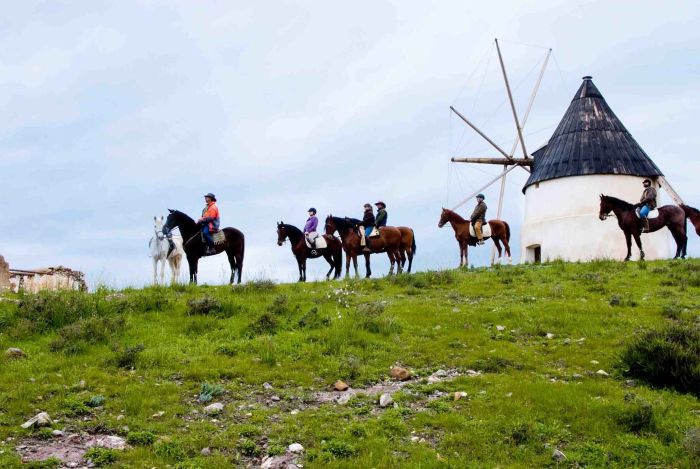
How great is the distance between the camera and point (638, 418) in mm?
11383

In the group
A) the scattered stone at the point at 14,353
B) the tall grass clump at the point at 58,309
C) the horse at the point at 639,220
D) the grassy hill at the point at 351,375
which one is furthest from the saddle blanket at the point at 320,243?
the scattered stone at the point at 14,353

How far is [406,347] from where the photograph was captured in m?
15.2

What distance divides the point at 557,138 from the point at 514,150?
6.63 meters

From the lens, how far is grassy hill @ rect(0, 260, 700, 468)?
10.7 m

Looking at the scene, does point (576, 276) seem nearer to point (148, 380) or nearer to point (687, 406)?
point (687, 406)

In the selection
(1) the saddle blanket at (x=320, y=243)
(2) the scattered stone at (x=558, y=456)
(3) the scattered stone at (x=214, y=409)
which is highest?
(1) the saddle blanket at (x=320, y=243)

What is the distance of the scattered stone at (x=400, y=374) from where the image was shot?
13492mm

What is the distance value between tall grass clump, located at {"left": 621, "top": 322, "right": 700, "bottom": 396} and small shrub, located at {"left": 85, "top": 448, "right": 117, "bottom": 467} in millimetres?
8368

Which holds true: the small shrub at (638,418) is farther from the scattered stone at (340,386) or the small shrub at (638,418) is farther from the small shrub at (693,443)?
the scattered stone at (340,386)

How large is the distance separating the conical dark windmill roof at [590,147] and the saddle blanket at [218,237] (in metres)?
16.8

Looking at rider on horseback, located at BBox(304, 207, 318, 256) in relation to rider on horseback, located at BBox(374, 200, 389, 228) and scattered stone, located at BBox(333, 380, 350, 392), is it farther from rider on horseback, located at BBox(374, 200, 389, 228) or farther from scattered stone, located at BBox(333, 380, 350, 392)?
scattered stone, located at BBox(333, 380, 350, 392)

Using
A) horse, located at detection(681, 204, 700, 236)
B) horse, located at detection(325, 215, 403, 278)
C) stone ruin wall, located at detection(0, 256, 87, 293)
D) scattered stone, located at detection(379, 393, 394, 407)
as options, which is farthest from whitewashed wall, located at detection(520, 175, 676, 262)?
scattered stone, located at detection(379, 393, 394, 407)

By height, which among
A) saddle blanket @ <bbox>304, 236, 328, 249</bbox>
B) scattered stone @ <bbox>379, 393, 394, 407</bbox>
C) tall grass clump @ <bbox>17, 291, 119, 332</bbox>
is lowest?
scattered stone @ <bbox>379, 393, 394, 407</bbox>

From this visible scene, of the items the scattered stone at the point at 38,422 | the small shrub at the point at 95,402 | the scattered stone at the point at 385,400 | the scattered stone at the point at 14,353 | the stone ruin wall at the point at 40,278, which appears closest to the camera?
the scattered stone at the point at 38,422
